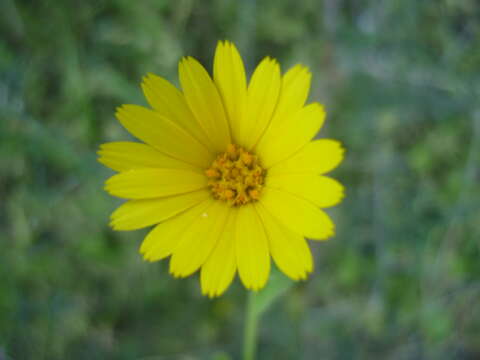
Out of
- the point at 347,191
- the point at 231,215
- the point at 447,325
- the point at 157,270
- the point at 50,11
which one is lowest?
the point at 447,325

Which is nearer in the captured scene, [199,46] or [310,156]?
[310,156]

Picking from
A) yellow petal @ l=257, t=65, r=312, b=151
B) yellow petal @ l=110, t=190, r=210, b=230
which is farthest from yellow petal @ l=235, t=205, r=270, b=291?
yellow petal @ l=257, t=65, r=312, b=151

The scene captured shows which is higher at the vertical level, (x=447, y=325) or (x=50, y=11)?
(x=50, y=11)

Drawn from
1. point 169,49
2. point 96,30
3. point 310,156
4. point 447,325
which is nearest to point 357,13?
point 169,49

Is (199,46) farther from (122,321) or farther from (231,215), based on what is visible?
(122,321)

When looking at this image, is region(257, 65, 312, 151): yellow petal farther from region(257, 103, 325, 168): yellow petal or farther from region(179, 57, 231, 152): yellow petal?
region(179, 57, 231, 152): yellow petal

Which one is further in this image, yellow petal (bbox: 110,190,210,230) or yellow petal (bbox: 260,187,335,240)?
yellow petal (bbox: 110,190,210,230)

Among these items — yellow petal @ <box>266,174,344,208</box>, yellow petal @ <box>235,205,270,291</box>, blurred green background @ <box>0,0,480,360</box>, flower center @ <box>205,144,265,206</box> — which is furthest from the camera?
blurred green background @ <box>0,0,480,360</box>

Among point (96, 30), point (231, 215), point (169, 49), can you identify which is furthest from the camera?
point (96, 30)
